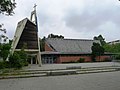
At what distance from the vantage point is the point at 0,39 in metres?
22.4

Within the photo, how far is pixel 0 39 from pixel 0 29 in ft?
6.06

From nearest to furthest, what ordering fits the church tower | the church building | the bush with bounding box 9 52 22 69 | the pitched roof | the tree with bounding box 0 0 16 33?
the tree with bounding box 0 0 16 33
the bush with bounding box 9 52 22 69
the church tower
the church building
the pitched roof

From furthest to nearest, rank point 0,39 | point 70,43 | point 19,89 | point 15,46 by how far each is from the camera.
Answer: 1. point 70,43
2. point 15,46
3. point 0,39
4. point 19,89

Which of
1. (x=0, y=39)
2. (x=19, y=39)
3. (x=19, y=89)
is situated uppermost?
(x=19, y=39)

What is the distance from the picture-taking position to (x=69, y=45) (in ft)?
233

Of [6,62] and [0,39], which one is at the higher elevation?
[0,39]

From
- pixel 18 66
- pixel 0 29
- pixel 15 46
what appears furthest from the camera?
pixel 15 46

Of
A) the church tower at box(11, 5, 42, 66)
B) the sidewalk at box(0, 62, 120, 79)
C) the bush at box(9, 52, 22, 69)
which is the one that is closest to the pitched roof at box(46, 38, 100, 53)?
the church tower at box(11, 5, 42, 66)

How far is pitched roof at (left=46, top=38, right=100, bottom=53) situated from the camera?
67.3 meters

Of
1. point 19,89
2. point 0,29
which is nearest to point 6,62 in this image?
point 0,29

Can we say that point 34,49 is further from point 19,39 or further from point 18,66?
point 18,66

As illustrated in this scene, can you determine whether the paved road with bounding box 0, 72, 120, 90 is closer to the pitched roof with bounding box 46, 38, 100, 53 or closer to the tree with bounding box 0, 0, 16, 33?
the tree with bounding box 0, 0, 16, 33

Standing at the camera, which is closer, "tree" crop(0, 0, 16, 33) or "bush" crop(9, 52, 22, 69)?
"tree" crop(0, 0, 16, 33)

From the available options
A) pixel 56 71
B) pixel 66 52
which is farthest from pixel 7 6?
pixel 66 52
